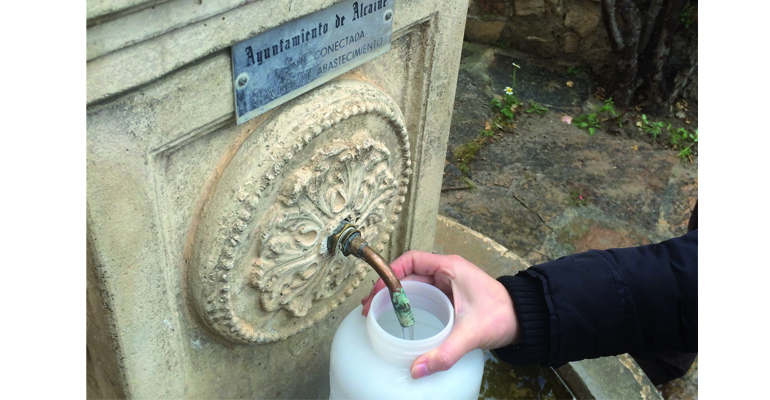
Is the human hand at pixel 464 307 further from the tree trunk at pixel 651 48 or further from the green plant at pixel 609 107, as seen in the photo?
the tree trunk at pixel 651 48

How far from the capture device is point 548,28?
377cm

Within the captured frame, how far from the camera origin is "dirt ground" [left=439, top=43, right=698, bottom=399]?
9.00 feet

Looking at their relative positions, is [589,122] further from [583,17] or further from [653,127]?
[583,17]

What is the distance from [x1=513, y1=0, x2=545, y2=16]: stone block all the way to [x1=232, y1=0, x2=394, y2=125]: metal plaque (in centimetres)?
292

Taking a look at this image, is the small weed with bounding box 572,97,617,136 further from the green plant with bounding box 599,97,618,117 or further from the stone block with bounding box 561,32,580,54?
the stone block with bounding box 561,32,580,54

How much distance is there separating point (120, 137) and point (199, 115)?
0.12m

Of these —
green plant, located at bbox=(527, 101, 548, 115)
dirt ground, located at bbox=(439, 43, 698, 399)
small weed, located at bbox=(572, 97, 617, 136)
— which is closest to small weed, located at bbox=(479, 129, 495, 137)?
dirt ground, located at bbox=(439, 43, 698, 399)

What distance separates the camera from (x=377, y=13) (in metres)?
1.04

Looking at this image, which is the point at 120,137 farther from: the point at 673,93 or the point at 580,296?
the point at 673,93

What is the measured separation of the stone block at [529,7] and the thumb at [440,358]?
10.0 ft

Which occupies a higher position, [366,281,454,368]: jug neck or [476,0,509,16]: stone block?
[366,281,454,368]: jug neck

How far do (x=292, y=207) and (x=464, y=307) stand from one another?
1.25 feet

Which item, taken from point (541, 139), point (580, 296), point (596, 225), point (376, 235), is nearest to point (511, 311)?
point (580, 296)

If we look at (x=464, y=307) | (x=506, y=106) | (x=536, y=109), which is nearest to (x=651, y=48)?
(x=536, y=109)
